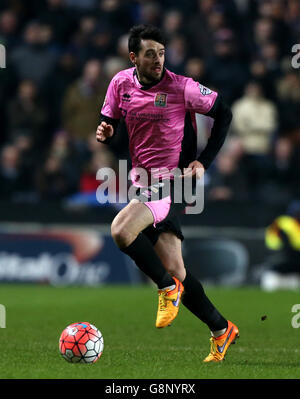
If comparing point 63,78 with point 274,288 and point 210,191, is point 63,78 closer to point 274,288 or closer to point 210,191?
point 210,191

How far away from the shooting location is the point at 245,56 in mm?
16469

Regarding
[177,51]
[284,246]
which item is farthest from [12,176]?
[284,246]

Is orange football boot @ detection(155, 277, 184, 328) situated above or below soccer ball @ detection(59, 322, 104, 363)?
above

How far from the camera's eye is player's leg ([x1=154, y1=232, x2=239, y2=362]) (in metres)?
7.27

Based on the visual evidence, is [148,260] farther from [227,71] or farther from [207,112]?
[227,71]

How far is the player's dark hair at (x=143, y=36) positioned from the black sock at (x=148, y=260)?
1364 mm

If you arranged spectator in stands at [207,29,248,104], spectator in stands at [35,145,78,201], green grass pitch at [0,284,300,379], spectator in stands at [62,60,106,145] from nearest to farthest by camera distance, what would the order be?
green grass pitch at [0,284,300,379] < spectator in stands at [35,145,78,201] < spectator in stands at [62,60,106,145] < spectator in stands at [207,29,248,104]

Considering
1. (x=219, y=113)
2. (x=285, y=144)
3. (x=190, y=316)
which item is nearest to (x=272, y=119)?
(x=285, y=144)

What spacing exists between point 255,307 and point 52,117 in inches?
233

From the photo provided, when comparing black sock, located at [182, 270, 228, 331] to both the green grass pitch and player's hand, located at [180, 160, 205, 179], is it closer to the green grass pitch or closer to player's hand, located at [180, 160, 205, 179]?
the green grass pitch

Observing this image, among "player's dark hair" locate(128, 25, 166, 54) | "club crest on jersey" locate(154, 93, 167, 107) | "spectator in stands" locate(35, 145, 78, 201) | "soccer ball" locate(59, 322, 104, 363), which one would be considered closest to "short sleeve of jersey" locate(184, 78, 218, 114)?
"club crest on jersey" locate(154, 93, 167, 107)

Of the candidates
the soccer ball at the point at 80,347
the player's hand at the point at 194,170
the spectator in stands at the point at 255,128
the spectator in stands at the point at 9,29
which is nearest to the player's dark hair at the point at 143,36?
the player's hand at the point at 194,170

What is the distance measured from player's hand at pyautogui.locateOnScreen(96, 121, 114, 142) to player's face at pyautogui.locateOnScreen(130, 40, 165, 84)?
452 millimetres

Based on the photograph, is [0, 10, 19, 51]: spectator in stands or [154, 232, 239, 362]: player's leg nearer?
[154, 232, 239, 362]: player's leg
